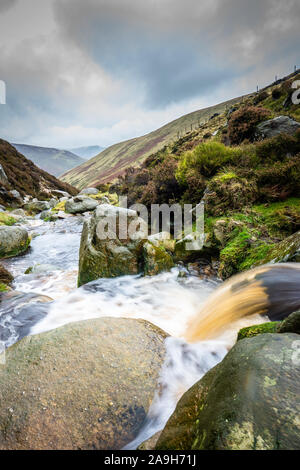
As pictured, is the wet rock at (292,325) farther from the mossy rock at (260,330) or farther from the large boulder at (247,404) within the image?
the large boulder at (247,404)

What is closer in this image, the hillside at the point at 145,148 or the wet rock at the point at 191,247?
the wet rock at the point at 191,247

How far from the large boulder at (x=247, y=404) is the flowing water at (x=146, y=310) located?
968mm

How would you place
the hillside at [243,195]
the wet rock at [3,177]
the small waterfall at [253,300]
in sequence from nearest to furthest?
the small waterfall at [253,300] < the hillside at [243,195] < the wet rock at [3,177]

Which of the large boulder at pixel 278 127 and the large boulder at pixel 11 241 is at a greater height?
the large boulder at pixel 278 127

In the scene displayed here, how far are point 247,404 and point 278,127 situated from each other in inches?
461

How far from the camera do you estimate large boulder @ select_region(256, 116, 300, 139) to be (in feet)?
31.0

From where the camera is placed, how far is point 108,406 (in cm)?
246

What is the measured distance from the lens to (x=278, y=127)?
9812mm

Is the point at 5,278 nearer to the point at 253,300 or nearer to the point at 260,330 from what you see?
the point at 253,300

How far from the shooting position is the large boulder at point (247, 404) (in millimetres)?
1161

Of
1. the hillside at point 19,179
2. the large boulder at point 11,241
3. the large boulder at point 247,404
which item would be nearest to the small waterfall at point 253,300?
the large boulder at point 247,404

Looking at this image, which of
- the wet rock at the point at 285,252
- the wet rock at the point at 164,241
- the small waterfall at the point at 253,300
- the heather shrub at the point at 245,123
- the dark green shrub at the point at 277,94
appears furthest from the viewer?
the dark green shrub at the point at 277,94

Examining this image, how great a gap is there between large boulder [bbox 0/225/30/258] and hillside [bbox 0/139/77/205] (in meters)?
15.5

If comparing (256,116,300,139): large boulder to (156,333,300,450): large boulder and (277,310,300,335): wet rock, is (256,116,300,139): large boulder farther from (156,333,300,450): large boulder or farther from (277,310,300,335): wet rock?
(156,333,300,450): large boulder
